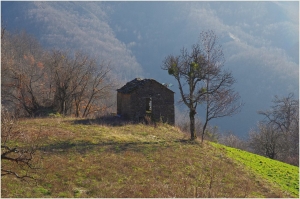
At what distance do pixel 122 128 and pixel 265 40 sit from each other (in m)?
152

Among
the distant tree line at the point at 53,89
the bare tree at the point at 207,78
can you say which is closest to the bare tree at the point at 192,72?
the bare tree at the point at 207,78

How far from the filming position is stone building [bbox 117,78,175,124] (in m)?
27.0

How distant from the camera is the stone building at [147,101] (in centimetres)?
2695

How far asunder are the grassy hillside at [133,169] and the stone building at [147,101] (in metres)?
3.77

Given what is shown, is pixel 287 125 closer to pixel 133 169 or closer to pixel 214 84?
pixel 214 84

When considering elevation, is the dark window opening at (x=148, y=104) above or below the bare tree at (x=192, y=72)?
below

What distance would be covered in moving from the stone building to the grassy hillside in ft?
12.4

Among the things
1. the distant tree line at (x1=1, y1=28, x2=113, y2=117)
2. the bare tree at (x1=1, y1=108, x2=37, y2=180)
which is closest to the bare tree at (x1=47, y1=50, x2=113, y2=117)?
the distant tree line at (x1=1, y1=28, x2=113, y2=117)

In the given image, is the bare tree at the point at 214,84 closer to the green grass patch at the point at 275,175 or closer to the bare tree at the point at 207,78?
the bare tree at the point at 207,78

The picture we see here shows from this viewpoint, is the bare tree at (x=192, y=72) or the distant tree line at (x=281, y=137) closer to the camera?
the bare tree at (x=192, y=72)

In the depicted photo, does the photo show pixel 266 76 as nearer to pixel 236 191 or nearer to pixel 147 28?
pixel 147 28

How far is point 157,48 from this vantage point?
134m

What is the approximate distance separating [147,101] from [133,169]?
1430 cm

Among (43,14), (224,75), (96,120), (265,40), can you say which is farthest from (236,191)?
(265,40)
